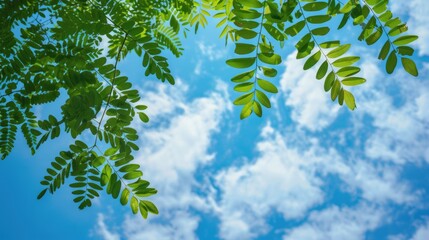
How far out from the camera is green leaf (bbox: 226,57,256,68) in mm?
1514

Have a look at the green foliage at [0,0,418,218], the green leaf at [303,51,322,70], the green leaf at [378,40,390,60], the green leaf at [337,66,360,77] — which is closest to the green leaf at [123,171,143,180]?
the green foliage at [0,0,418,218]

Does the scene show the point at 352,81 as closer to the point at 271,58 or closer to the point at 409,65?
the point at 409,65

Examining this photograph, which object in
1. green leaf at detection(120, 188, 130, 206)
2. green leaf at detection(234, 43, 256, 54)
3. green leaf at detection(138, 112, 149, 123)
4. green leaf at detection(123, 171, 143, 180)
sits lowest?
green leaf at detection(120, 188, 130, 206)

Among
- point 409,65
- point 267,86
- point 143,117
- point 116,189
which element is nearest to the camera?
point 409,65

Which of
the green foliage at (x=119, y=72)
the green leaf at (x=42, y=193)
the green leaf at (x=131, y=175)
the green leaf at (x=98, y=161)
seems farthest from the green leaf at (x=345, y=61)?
the green leaf at (x=42, y=193)

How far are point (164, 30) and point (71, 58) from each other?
186 centimetres

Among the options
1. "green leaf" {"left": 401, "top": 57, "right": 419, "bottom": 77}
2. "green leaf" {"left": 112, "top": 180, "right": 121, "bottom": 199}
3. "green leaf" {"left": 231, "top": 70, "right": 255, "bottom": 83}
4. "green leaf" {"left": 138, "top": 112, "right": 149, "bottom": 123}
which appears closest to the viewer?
"green leaf" {"left": 401, "top": 57, "right": 419, "bottom": 77}

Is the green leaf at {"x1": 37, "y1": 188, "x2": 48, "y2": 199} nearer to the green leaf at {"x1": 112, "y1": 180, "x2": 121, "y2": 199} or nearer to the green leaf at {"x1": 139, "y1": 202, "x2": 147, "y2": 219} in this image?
the green leaf at {"x1": 112, "y1": 180, "x2": 121, "y2": 199}

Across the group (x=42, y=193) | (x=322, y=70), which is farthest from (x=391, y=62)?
(x=42, y=193)

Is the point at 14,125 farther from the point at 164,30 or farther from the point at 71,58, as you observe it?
the point at 164,30

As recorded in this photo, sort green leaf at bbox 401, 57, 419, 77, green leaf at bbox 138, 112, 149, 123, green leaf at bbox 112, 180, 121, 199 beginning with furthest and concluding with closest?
1. green leaf at bbox 138, 112, 149, 123
2. green leaf at bbox 112, 180, 121, 199
3. green leaf at bbox 401, 57, 419, 77

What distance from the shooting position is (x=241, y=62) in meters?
1.52

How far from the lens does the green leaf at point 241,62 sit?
59.6 inches

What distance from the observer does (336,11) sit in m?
1.55
